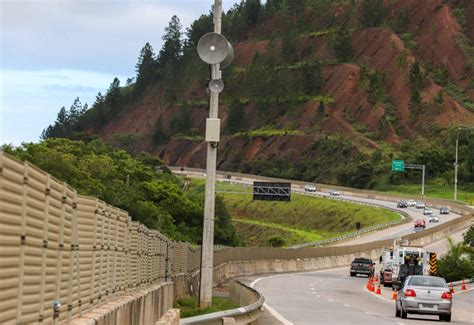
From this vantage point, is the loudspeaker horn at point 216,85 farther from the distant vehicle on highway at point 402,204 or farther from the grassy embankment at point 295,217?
the distant vehicle on highway at point 402,204

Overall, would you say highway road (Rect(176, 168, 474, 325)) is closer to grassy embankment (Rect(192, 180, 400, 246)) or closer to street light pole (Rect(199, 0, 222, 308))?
street light pole (Rect(199, 0, 222, 308))

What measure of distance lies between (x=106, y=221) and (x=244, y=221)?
465 ft

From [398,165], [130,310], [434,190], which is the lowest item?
[130,310]

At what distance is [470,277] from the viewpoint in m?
70.5

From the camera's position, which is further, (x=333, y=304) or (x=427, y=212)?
(x=427, y=212)

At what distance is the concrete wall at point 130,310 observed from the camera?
1176 centimetres

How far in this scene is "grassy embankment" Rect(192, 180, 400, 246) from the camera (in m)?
138

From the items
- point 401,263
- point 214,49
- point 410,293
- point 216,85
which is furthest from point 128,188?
point 214,49

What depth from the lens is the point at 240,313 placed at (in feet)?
77.3

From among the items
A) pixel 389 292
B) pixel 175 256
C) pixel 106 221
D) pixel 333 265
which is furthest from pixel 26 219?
pixel 333 265

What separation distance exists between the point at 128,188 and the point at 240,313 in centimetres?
9719

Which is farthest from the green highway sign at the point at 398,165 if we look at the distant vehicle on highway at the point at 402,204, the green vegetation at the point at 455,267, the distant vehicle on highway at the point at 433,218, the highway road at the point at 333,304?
the highway road at the point at 333,304

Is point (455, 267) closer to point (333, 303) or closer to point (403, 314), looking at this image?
point (333, 303)

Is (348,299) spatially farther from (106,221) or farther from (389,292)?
(106,221)
